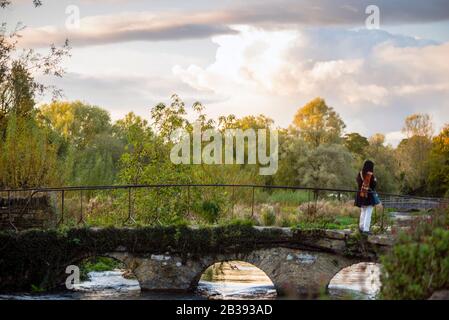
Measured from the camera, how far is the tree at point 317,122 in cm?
6234

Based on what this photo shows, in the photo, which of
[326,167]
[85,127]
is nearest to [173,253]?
[326,167]

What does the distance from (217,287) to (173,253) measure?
7.67ft

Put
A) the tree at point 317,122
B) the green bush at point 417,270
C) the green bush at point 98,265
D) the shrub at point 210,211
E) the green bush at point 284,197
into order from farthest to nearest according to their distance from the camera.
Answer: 1. the tree at point 317,122
2. the green bush at point 284,197
3. the green bush at point 98,265
4. the shrub at point 210,211
5. the green bush at point 417,270

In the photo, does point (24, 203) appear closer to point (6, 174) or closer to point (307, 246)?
point (6, 174)

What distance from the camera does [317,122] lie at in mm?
62781

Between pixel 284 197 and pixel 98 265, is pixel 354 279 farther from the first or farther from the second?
pixel 284 197

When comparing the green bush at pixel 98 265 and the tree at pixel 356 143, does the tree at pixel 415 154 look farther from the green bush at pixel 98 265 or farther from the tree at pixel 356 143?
the green bush at pixel 98 265

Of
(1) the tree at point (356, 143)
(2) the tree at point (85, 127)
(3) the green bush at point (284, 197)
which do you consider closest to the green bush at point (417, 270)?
(3) the green bush at point (284, 197)

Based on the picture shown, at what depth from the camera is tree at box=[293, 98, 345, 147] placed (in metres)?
62.3

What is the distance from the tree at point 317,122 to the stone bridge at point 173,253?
4070cm

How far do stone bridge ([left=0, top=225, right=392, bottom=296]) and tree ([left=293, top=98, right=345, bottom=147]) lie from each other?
40703 millimetres

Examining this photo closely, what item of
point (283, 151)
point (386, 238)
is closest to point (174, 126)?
point (386, 238)

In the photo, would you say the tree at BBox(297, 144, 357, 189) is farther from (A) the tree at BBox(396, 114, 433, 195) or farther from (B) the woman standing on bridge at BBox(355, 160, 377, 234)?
(B) the woman standing on bridge at BBox(355, 160, 377, 234)
